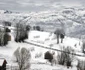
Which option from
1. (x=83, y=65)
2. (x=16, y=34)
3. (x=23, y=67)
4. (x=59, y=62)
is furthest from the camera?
(x=16, y=34)

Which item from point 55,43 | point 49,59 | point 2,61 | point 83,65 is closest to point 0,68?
point 2,61

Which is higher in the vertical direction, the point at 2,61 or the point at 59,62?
the point at 2,61

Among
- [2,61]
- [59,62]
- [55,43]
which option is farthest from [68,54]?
[55,43]

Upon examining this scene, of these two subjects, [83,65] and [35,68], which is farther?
[83,65]

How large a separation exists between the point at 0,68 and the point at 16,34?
4610 cm

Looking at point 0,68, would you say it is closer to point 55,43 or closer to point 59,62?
point 59,62

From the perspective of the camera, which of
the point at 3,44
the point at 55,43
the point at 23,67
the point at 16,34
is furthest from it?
the point at 55,43

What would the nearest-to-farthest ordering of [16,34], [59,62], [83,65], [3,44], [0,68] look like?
[0,68]
[83,65]
[59,62]
[3,44]
[16,34]

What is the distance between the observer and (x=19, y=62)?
121ft

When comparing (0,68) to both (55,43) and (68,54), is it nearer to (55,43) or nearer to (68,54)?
(68,54)

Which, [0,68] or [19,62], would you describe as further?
[19,62]

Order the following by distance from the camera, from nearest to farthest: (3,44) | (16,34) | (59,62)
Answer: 1. (59,62)
2. (3,44)
3. (16,34)

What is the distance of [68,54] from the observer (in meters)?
56.1

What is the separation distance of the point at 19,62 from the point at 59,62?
57.9 feet
